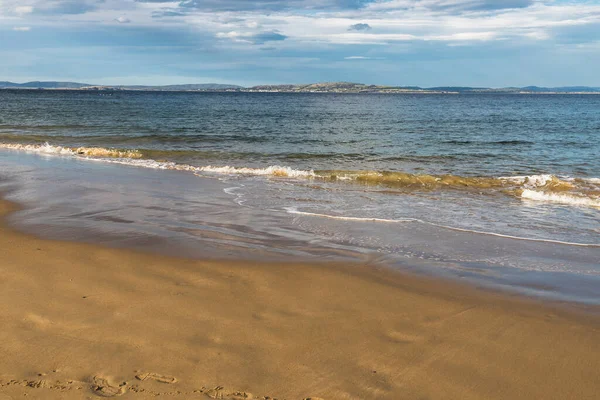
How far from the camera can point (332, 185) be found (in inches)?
625

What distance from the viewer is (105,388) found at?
13.1 ft

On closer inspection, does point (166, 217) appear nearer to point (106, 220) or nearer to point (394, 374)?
point (106, 220)

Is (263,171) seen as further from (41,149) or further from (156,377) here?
(156,377)

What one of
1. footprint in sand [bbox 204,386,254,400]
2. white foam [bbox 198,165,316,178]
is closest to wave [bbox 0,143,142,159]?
white foam [bbox 198,165,316,178]

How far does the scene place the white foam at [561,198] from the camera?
1323 centimetres

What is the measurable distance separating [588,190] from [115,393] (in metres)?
14.6

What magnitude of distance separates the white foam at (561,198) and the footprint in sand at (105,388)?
1209 centimetres

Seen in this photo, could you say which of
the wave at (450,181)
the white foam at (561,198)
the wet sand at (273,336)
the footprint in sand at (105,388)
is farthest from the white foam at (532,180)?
the footprint in sand at (105,388)

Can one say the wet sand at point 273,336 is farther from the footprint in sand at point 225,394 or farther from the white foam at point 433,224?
Result: the white foam at point 433,224

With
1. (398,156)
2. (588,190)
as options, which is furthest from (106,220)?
(398,156)

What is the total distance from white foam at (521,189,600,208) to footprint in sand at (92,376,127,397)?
12.1m

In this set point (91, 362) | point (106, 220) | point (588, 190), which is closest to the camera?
point (91, 362)

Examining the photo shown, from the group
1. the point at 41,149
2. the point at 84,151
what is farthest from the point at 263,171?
the point at 41,149

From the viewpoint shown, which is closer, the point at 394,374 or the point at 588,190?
the point at 394,374
